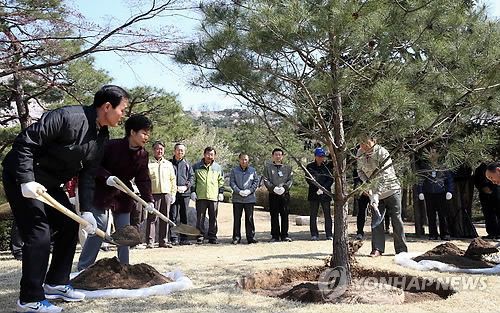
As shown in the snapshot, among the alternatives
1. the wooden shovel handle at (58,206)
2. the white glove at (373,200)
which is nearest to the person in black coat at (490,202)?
the white glove at (373,200)

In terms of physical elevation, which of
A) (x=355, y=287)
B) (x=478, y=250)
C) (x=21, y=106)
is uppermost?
(x=21, y=106)

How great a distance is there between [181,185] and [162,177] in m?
0.65

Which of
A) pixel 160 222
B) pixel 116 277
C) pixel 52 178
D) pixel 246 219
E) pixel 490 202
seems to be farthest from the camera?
pixel 490 202

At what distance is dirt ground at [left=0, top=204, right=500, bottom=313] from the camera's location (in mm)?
3336

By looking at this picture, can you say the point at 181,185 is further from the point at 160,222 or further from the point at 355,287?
the point at 355,287

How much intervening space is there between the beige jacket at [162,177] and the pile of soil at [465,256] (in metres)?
3.61

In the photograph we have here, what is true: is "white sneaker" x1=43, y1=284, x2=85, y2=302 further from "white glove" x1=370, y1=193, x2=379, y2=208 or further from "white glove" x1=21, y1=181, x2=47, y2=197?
"white glove" x1=370, y1=193, x2=379, y2=208

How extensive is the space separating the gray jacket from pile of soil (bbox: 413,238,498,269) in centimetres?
311

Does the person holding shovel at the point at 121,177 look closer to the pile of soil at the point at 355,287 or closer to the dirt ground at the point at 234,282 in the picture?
the dirt ground at the point at 234,282

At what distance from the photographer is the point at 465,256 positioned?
204 inches

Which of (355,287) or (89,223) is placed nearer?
(89,223)

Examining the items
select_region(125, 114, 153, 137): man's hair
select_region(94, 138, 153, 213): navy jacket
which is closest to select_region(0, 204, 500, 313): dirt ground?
select_region(94, 138, 153, 213): navy jacket

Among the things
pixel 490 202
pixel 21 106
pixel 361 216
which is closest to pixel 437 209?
pixel 490 202

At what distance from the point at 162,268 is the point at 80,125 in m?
2.08
